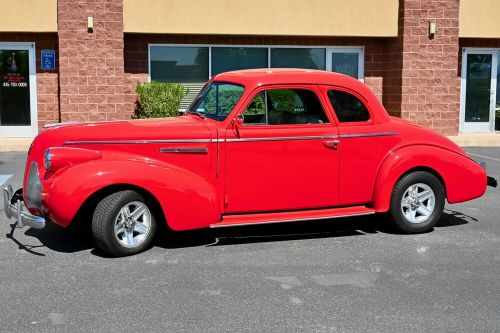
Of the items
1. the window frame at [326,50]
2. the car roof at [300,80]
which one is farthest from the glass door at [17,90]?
the car roof at [300,80]

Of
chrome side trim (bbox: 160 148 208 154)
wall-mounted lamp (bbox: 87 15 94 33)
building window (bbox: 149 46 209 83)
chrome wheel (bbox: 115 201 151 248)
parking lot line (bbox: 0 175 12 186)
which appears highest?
wall-mounted lamp (bbox: 87 15 94 33)

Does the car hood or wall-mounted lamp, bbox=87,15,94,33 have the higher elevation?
wall-mounted lamp, bbox=87,15,94,33

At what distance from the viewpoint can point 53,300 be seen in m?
5.28

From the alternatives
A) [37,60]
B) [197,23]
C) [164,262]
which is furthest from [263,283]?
[37,60]

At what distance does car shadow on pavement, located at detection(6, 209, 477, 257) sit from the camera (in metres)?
7.08

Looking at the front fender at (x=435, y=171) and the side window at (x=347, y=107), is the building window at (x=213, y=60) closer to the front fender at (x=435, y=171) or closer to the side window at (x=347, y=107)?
the side window at (x=347, y=107)

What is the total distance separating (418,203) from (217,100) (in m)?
2.65

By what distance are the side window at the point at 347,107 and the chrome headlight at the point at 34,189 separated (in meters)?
3.29

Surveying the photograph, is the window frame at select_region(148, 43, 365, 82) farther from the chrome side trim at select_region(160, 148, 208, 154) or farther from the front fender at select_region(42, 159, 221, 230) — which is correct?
the front fender at select_region(42, 159, 221, 230)

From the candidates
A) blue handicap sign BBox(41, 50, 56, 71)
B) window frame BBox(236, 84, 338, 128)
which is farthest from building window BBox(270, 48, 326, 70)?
window frame BBox(236, 84, 338, 128)

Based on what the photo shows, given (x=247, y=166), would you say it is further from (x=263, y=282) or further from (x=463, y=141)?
(x=463, y=141)

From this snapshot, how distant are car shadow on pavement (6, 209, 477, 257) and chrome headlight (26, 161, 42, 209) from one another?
512mm

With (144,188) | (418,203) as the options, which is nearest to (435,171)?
(418,203)

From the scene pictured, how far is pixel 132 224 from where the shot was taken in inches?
259
